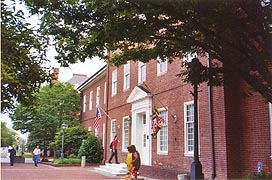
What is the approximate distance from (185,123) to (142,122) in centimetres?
574

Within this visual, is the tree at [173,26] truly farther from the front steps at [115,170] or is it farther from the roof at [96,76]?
the roof at [96,76]

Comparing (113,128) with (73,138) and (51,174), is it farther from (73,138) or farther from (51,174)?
(51,174)

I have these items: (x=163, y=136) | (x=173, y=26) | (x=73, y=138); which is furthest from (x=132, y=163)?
(x=73, y=138)

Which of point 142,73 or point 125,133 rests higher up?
point 142,73

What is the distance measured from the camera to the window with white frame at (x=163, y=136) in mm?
16594

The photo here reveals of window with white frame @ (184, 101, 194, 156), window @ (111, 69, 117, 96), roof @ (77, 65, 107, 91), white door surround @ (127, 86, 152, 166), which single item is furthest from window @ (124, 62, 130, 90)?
window with white frame @ (184, 101, 194, 156)

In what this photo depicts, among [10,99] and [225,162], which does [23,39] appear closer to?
[10,99]

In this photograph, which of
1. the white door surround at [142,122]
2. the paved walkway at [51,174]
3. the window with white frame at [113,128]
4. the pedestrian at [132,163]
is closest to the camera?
the pedestrian at [132,163]

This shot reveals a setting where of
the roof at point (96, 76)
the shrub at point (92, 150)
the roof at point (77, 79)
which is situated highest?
the roof at point (77, 79)

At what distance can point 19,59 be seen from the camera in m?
4.52

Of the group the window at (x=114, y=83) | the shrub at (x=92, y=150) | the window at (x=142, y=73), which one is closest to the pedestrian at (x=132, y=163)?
the window at (x=142, y=73)

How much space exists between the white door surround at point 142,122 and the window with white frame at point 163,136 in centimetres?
93

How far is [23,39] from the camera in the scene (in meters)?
4.65

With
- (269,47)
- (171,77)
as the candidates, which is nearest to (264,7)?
(269,47)
